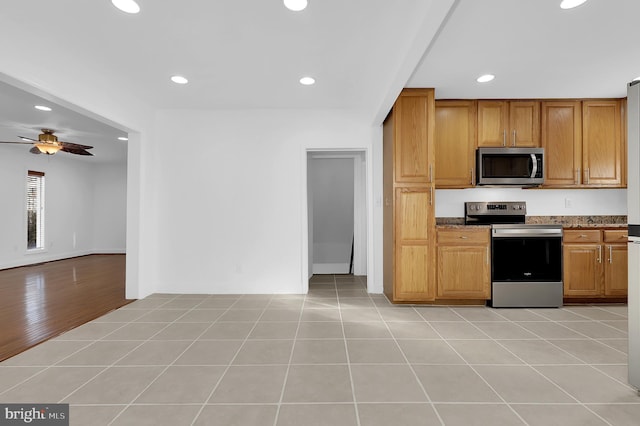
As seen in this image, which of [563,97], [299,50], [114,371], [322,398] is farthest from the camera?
[563,97]

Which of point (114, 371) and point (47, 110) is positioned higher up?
point (47, 110)

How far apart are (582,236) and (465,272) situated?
1404mm

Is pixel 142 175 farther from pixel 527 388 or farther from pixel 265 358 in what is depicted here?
pixel 527 388

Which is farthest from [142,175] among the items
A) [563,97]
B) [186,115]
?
[563,97]

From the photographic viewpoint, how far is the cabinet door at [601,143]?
382cm

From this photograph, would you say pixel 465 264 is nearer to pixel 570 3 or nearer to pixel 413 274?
pixel 413 274

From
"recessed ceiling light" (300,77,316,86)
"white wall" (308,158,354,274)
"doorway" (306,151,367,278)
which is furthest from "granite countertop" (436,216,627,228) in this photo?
"recessed ceiling light" (300,77,316,86)

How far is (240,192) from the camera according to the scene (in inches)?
166

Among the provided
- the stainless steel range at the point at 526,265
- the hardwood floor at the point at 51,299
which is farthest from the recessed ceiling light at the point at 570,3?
the hardwood floor at the point at 51,299

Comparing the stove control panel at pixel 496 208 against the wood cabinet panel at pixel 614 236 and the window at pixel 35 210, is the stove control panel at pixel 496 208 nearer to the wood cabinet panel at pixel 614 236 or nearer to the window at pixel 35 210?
the wood cabinet panel at pixel 614 236

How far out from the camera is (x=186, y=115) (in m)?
4.25

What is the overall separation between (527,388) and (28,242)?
9.19m

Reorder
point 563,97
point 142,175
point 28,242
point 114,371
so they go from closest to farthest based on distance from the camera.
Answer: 1. point 114,371
2. point 563,97
3. point 142,175
4. point 28,242

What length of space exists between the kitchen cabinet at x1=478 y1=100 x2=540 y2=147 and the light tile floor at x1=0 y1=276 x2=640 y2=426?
2003 millimetres
